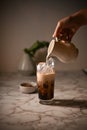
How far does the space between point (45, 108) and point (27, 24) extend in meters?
0.81

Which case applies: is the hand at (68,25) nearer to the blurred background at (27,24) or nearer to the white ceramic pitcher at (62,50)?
the white ceramic pitcher at (62,50)

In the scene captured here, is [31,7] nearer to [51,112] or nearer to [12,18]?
[12,18]

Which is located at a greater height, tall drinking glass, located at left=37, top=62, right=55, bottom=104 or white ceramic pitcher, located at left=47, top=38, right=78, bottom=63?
white ceramic pitcher, located at left=47, top=38, right=78, bottom=63

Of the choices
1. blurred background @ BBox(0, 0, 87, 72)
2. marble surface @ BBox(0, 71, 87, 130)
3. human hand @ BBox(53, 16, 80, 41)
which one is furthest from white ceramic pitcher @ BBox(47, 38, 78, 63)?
blurred background @ BBox(0, 0, 87, 72)

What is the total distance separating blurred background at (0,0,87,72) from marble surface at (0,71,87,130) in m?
0.29

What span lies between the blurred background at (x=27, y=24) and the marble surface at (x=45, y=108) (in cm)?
29

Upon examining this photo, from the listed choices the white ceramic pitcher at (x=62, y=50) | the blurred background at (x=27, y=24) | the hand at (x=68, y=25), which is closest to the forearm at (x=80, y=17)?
the hand at (x=68, y=25)

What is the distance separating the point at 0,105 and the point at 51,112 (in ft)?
0.74

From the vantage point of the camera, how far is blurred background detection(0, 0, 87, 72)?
1.80 meters

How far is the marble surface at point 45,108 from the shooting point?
0.97 m

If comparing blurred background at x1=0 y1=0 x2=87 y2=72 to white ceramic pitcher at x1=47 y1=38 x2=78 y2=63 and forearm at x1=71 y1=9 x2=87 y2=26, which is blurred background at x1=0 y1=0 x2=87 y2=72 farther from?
white ceramic pitcher at x1=47 y1=38 x2=78 y2=63

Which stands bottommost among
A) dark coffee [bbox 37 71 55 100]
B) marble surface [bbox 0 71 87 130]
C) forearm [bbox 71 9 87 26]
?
marble surface [bbox 0 71 87 130]

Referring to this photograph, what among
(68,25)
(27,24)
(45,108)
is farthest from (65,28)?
(27,24)

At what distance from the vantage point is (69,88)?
56.9 inches
